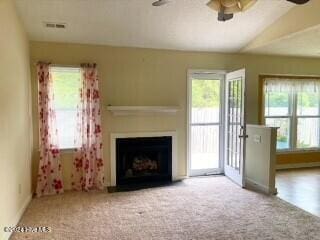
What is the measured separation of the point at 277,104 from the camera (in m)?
6.24

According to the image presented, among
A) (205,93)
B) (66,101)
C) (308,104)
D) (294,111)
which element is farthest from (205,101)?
(308,104)

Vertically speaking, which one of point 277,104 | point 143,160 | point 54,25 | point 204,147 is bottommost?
point 143,160

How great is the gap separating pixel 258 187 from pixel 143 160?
2.12 metres

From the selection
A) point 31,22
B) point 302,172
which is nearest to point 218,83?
point 302,172

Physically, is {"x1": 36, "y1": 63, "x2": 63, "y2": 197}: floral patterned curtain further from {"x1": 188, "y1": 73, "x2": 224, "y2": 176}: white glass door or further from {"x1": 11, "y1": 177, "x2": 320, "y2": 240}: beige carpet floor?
{"x1": 188, "y1": 73, "x2": 224, "y2": 176}: white glass door

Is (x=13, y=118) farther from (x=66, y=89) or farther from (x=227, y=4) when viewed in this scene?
(x=227, y=4)

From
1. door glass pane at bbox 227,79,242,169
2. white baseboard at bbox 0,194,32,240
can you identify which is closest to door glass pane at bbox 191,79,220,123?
door glass pane at bbox 227,79,242,169

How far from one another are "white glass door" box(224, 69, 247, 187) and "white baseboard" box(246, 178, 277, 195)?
0.68ft

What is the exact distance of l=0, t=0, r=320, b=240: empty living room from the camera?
335cm

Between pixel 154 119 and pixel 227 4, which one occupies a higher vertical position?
pixel 227 4

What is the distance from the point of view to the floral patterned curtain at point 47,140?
173 inches

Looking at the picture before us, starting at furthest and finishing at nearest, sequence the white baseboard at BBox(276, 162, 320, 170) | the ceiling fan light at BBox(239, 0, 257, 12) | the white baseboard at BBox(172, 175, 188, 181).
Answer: the white baseboard at BBox(276, 162, 320, 170) → the white baseboard at BBox(172, 175, 188, 181) → the ceiling fan light at BBox(239, 0, 257, 12)

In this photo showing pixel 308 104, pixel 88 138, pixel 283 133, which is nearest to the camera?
pixel 88 138

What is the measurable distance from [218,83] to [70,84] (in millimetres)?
2868
